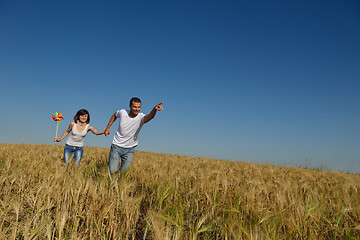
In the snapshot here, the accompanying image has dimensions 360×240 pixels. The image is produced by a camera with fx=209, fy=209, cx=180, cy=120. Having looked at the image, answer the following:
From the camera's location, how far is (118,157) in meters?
4.42

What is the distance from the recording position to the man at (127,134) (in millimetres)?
4312

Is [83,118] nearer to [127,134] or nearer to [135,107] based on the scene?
[127,134]

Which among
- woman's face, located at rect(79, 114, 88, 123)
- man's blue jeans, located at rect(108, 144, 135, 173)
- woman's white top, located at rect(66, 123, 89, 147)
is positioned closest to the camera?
man's blue jeans, located at rect(108, 144, 135, 173)

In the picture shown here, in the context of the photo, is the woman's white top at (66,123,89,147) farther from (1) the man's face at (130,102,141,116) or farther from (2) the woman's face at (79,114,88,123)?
(1) the man's face at (130,102,141,116)

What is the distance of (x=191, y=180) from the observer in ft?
9.00

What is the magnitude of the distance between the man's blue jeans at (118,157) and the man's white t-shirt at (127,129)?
9cm

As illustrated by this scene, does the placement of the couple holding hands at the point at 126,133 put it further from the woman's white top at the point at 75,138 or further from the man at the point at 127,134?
the woman's white top at the point at 75,138

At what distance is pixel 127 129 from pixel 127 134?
0.11 meters

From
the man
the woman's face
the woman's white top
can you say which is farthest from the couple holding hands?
the woman's face

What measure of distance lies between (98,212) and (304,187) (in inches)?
105

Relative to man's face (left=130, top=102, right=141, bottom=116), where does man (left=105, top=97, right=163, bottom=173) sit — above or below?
below

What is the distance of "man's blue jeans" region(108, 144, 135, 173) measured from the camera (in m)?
4.25

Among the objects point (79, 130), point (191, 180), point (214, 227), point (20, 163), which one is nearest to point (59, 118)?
point (79, 130)

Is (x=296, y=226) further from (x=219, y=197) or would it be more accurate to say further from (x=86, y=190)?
(x=86, y=190)
